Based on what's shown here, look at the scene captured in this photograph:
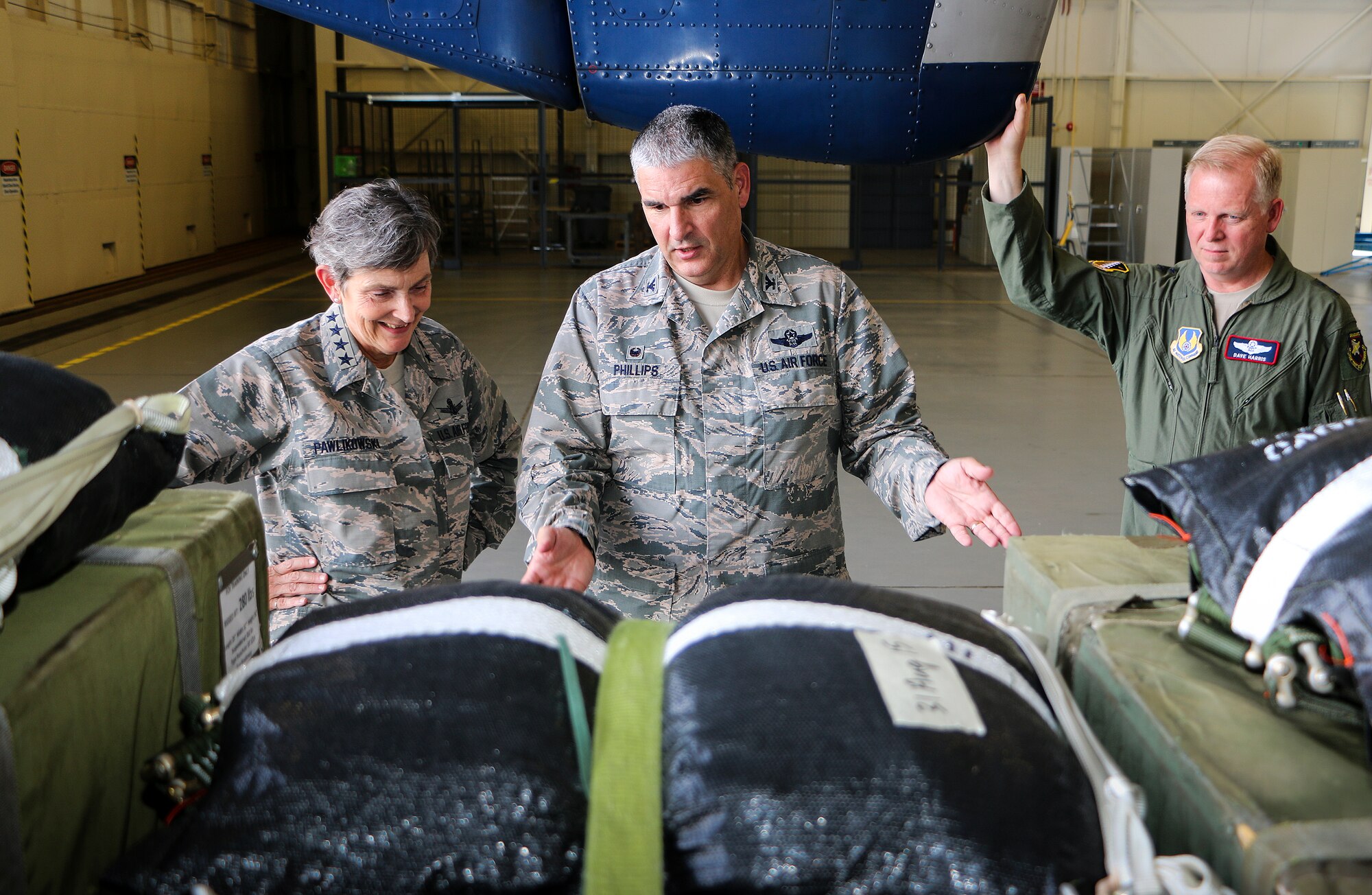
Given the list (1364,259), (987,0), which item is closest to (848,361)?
(987,0)

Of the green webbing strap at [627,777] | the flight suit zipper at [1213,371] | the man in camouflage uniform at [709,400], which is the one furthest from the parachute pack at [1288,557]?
the flight suit zipper at [1213,371]

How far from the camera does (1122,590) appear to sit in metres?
1.07

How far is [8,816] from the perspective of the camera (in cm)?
73

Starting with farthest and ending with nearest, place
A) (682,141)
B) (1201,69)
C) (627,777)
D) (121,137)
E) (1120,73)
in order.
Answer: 1. (1201,69)
2. (1120,73)
3. (121,137)
4. (682,141)
5. (627,777)

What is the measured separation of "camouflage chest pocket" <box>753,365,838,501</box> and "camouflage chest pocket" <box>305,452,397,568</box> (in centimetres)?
83

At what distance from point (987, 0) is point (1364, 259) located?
1610cm

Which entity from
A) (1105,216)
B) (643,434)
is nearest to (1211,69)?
(1105,216)

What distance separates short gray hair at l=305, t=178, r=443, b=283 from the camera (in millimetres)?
2270

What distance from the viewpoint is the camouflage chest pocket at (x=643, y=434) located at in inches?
91.3

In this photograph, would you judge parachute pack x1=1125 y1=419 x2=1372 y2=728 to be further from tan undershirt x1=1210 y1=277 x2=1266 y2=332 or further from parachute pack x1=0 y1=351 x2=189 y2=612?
tan undershirt x1=1210 y1=277 x2=1266 y2=332

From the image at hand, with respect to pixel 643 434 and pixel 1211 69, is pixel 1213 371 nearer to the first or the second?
pixel 643 434

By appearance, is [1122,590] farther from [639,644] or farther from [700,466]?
[700,466]

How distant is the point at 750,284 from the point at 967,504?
77 cm

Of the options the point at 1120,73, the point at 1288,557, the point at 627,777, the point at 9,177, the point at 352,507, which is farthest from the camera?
the point at 1120,73
